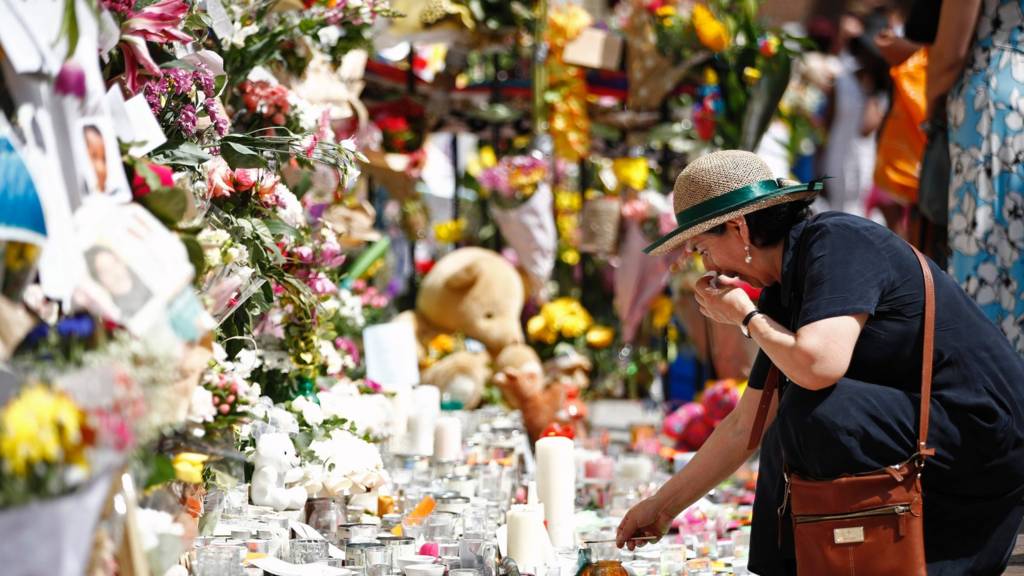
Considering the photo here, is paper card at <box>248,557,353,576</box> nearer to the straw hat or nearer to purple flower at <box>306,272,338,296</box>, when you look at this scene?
the straw hat

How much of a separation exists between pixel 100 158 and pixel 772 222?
1.11m

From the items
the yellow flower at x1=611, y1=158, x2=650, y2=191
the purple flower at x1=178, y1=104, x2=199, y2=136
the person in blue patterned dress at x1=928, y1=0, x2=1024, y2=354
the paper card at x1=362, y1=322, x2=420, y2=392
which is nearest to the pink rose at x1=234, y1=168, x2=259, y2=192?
the purple flower at x1=178, y1=104, x2=199, y2=136

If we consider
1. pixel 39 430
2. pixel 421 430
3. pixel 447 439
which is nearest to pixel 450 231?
pixel 421 430

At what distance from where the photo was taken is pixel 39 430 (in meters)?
1.08

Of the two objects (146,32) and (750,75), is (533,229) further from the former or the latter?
(146,32)

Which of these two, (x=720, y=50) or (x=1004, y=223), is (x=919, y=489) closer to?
(x=1004, y=223)

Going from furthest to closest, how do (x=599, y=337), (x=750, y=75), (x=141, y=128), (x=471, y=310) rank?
1. (x=599, y=337)
2. (x=750, y=75)
3. (x=471, y=310)
4. (x=141, y=128)

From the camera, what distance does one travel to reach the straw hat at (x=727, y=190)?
2021mm

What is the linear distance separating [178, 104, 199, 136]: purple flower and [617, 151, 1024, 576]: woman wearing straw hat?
0.79 metres

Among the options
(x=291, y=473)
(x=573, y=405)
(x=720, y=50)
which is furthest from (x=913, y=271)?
(x=720, y=50)

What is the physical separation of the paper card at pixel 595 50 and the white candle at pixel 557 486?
346cm

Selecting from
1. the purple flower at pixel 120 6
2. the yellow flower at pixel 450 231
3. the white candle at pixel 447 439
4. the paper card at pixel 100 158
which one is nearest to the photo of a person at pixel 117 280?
the paper card at pixel 100 158

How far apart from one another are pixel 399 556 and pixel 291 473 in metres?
A: 0.32

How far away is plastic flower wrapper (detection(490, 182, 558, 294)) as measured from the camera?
5570mm
